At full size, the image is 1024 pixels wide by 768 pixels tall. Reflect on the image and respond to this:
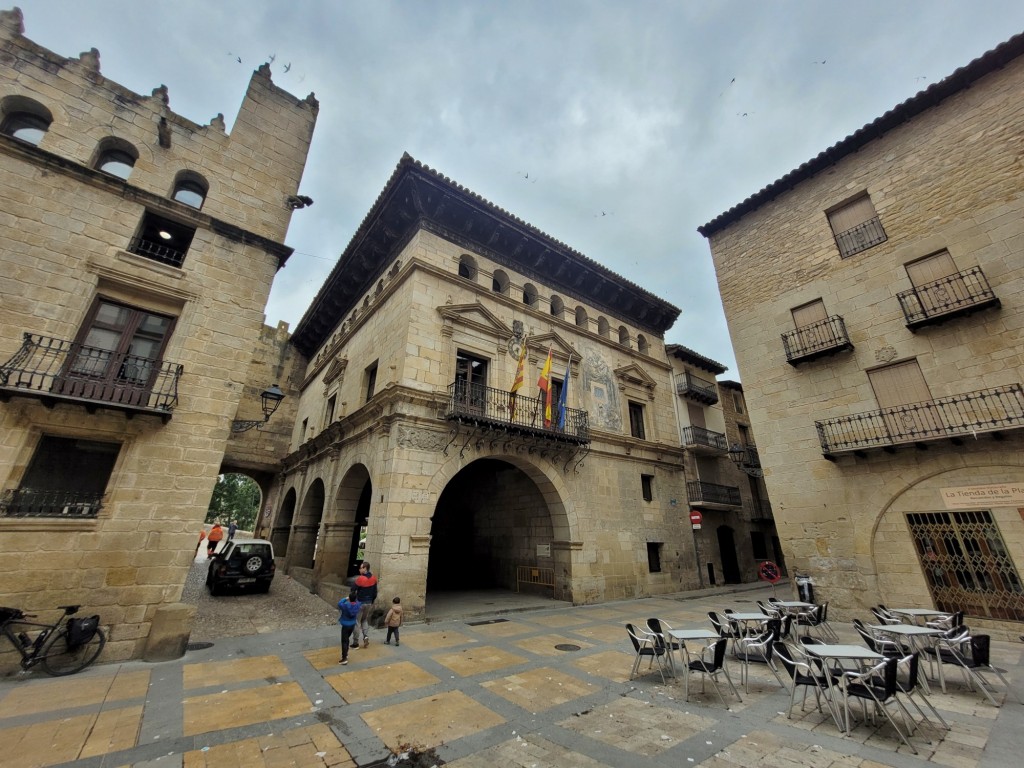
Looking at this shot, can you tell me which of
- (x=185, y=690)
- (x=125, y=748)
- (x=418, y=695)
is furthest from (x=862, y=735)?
(x=185, y=690)

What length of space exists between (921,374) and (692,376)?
11.0 meters

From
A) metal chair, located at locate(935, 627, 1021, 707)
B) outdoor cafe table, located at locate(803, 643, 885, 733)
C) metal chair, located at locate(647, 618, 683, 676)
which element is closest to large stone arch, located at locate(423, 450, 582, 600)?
metal chair, located at locate(647, 618, 683, 676)

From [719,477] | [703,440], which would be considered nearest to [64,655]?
[703,440]

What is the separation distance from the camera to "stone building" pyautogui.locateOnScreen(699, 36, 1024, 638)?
9.27 meters

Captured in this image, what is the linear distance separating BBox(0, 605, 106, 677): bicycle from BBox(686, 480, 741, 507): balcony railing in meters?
18.9

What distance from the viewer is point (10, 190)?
772 cm

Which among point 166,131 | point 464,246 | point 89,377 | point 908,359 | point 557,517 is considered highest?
point 464,246

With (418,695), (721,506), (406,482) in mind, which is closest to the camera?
(418,695)

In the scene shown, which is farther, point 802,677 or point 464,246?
point 464,246

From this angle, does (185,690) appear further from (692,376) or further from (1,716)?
(692,376)

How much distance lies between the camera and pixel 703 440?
64.6ft

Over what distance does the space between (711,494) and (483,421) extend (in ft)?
42.4

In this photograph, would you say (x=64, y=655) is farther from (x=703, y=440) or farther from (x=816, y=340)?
(x=703, y=440)

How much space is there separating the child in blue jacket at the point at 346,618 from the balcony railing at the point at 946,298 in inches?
584
